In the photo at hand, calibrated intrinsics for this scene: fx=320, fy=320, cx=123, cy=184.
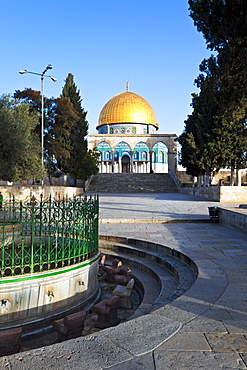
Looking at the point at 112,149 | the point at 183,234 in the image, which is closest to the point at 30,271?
the point at 183,234

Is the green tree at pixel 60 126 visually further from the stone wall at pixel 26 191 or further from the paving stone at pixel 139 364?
the paving stone at pixel 139 364

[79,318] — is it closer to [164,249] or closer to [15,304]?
[15,304]

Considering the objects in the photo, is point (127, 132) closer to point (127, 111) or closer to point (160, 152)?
point (127, 111)

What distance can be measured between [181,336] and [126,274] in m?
3.59

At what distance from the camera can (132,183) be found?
121 ft

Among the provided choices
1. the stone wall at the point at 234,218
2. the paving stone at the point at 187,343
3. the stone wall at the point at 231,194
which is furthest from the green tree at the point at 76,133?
the paving stone at the point at 187,343

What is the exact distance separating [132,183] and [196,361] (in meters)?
34.8

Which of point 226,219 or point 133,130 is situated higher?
point 133,130

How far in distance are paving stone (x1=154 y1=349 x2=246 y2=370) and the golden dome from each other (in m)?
57.1

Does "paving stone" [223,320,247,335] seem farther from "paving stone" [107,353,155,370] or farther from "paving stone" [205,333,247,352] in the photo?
"paving stone" [107,353,155,370]

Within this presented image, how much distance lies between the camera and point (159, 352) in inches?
93.6

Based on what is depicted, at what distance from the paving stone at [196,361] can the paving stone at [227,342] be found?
0.27 feet

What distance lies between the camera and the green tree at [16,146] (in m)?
18.3

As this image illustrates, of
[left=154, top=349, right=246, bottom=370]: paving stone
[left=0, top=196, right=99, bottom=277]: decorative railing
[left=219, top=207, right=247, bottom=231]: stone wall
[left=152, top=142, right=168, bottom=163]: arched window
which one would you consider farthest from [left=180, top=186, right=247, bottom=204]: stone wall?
[left=152, top=142, right=168, bottom=163]: arched window
